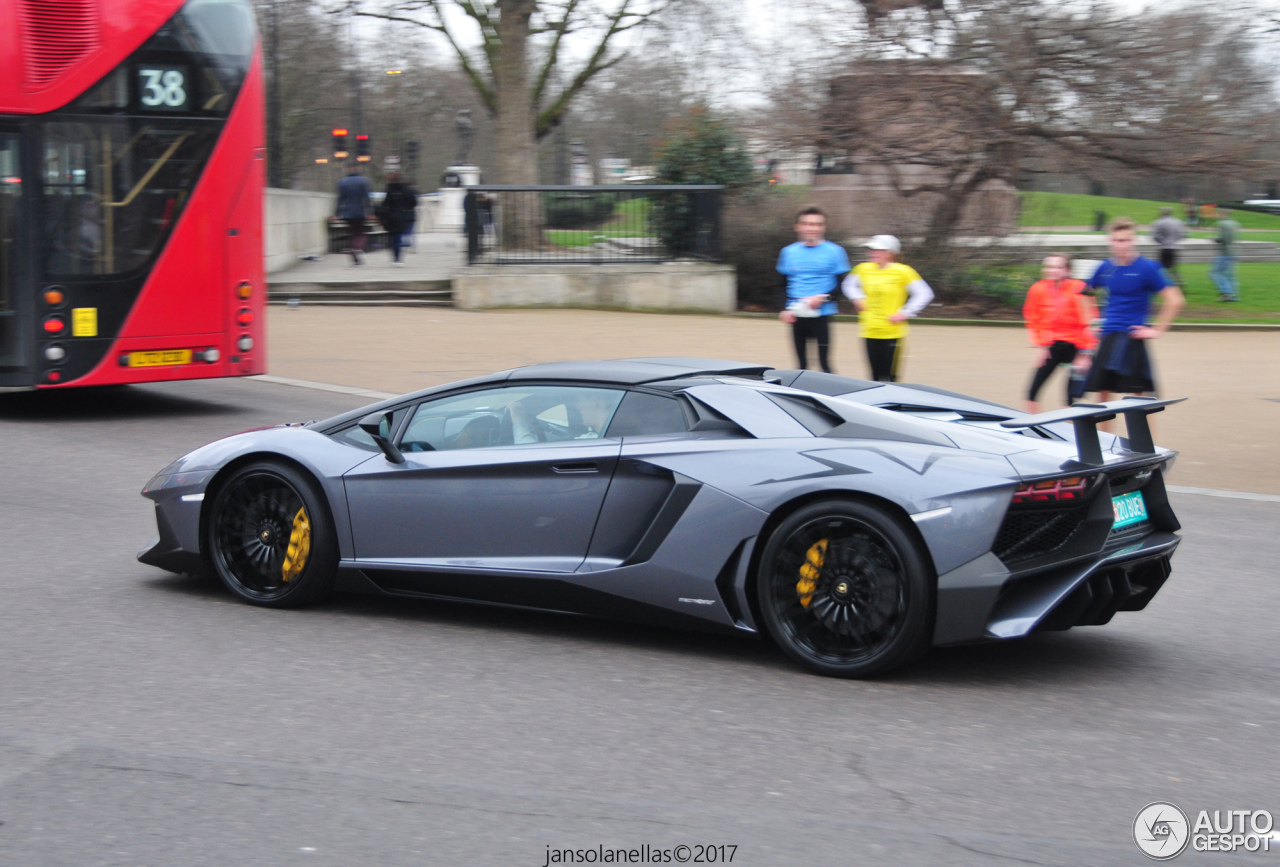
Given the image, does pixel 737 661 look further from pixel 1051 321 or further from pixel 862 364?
pixel 862 364

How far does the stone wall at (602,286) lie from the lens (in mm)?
21828

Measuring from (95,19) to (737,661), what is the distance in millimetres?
8457

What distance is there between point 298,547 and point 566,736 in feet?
6.74

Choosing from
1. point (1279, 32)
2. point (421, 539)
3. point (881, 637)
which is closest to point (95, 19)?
point (421, 539)

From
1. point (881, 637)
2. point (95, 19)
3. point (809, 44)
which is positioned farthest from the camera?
point (809, 44)

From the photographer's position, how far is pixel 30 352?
11258mm

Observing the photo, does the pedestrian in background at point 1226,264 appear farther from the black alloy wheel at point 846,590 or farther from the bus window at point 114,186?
the black alloy wheel at point 846,590

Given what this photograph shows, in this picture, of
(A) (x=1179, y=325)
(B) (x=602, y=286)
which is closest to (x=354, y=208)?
(B) (x=602, y=286)

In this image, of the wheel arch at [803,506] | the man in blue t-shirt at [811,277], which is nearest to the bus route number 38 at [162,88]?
the man in blue t-shirt at [811,277]

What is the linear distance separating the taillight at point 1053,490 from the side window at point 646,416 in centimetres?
130

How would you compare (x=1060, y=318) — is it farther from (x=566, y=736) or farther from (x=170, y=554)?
(x=566, y=736)

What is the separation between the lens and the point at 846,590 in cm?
487

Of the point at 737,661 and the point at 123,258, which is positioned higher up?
the point at 123,258

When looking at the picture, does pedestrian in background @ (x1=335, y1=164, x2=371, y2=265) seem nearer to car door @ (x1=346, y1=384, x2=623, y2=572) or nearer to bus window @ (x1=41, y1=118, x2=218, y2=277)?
bus window @ (x1=41, y1=118, x2=218, y2=277)
